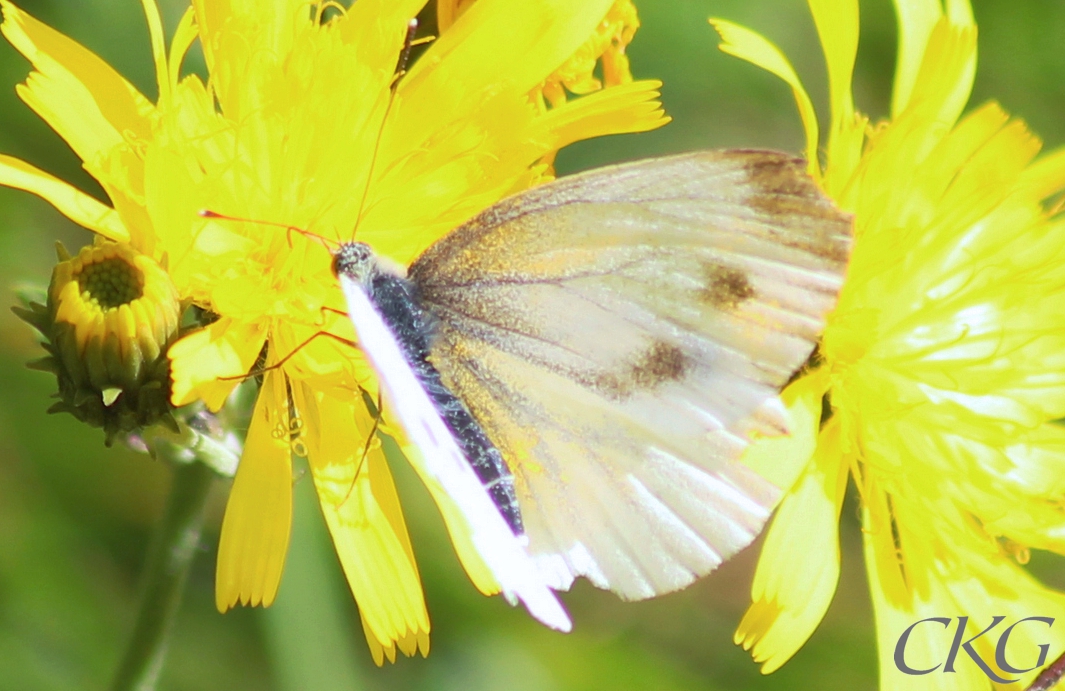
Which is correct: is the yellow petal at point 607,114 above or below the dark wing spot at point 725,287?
above

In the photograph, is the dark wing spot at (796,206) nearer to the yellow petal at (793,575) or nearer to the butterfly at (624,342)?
the butterfly at (624,342)

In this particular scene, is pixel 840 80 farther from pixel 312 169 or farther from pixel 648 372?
pixel 312 169

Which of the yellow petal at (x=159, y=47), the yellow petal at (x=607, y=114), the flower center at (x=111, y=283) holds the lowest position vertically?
the yellow petal at (x=607, y=114)

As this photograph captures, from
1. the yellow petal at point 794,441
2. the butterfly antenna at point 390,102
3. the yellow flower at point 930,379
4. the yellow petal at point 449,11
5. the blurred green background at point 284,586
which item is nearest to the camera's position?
the butterfly antenna at point 390,102

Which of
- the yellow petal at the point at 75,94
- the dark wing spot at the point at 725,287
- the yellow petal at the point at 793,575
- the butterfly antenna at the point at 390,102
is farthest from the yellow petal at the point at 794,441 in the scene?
the yellow petal at the point at 75,94

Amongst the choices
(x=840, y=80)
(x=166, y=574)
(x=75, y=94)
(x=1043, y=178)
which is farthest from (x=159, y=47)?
(x=1043, y=178)

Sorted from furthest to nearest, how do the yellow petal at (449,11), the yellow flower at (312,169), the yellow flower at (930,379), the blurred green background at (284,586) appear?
the blurred green background at (284,586)
the yellow flower at (930,379)
the yellow petal at (449,11)
the yellow flower at (312,169)

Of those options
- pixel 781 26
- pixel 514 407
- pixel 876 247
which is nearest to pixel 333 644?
pixel 514 407
